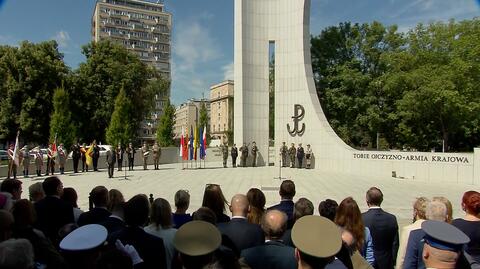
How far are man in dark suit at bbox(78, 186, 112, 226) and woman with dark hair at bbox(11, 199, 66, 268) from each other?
2.57 ft

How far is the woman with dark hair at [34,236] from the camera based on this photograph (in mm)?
2705

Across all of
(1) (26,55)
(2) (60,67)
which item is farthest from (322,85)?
(1) (26,55)

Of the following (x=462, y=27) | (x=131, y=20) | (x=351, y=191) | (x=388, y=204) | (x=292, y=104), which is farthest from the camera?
(x=131, y=20)

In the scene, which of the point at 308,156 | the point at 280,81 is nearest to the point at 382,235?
the point at 308,156

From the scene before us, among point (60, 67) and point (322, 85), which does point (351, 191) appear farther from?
point (60, 67)

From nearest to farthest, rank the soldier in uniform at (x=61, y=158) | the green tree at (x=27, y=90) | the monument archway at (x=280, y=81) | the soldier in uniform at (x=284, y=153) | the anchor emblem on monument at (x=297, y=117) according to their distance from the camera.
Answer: the soldier in uniform at (x=61, y=158), the monument archway at (x=280, y=81), the soldier in uniform at (x=284, y=153), the anchor emblem on monument at (x=297, y=117), the green tree at (x=27, y=90)

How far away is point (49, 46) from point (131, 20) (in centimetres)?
6432

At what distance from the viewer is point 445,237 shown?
2.21m

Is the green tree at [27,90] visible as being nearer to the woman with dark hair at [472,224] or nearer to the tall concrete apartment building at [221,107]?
the woman with dark hair at [472,224]

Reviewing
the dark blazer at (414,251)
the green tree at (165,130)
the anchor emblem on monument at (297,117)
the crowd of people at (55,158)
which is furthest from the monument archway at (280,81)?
the green tree at (165,130)

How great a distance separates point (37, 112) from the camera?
33.6m

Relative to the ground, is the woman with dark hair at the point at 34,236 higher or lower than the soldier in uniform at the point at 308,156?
higher

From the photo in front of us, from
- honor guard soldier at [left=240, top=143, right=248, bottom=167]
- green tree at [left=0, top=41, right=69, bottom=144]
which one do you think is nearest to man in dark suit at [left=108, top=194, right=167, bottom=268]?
honor guard soldier at [left=240, top=143, right=248, bottom=167]

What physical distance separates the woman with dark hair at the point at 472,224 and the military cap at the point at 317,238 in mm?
1904
